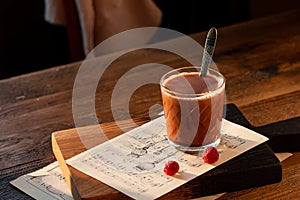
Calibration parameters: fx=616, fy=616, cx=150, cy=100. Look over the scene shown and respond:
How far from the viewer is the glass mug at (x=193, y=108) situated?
1.12m

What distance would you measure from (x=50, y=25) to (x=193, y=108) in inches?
60.8

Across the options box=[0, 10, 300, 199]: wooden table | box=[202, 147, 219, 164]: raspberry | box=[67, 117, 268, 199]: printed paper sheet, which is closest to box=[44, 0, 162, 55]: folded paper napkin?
box=[0, 10, 300, 199]: wooden table

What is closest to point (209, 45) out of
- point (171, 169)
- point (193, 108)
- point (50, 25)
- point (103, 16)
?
point (193, 108)

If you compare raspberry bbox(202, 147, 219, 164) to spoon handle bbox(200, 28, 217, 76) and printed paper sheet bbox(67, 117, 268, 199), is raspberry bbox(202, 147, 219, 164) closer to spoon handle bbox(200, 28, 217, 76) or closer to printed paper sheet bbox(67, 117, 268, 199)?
printed paper sheet bbox(67, 117, 268, 199)

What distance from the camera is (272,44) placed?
1.71m

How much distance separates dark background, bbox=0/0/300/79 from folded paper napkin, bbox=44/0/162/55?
27 cm

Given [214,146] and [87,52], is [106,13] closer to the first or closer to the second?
[87,52]

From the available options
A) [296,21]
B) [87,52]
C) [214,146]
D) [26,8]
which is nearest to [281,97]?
[214,146]

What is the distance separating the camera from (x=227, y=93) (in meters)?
1.45

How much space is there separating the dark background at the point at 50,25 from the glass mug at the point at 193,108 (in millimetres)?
1436

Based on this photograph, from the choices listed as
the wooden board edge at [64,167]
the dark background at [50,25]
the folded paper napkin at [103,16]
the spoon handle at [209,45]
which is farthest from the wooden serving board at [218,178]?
the dark background at [50,25]

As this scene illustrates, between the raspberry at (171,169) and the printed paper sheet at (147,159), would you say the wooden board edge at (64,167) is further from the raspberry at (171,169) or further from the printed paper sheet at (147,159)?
the raspberry at (171,169)

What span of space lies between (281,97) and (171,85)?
365mm

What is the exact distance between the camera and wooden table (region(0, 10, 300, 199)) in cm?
122
